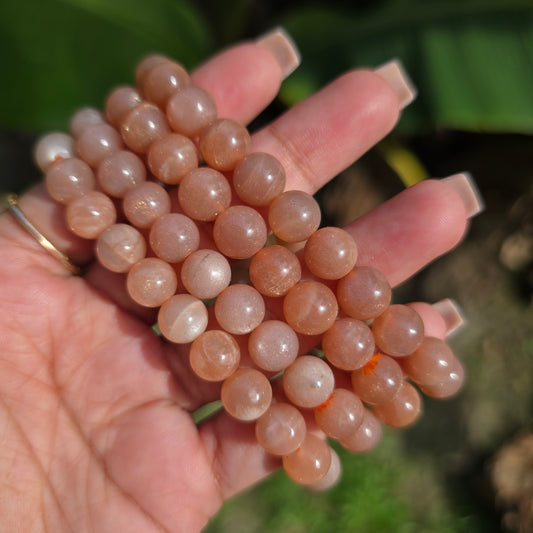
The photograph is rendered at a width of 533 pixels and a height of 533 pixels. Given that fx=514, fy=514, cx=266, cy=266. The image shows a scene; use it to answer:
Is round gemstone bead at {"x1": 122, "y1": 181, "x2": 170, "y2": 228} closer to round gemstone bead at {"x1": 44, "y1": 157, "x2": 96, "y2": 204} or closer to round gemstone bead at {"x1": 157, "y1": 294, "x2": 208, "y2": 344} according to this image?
round gemstone bead at {"x1": 44, "y1": 157, "x2": 96, "y2": 204}

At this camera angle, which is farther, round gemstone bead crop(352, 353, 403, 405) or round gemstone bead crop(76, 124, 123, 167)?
round gemstone bead crop(76, 124, 123, 167)

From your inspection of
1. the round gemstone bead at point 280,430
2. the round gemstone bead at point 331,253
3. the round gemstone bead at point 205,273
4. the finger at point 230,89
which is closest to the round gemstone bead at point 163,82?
the finger at point 230,89

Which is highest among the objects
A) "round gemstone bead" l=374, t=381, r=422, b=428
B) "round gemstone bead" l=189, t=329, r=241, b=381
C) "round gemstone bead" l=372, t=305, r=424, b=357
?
"round gemstone bead" l=189, t=329, r=241, b=381

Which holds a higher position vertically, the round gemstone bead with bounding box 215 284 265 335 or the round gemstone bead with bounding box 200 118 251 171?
the round gemstone bead with bounding box 200 118 251 171

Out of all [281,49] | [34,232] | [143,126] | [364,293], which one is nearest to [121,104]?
[143,126]

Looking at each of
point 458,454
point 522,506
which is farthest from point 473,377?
point 522,506

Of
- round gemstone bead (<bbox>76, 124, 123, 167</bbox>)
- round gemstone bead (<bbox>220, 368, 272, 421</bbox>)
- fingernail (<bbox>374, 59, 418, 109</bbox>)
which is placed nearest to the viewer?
round gemstone bead (<bbox>220, 368, 272, 421</bbox>)

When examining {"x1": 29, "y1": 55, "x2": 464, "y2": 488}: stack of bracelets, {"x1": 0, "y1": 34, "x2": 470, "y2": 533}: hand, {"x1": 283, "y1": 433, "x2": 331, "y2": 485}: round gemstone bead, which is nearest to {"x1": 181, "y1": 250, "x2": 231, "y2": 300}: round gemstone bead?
{"x1": 29, "y1": 55, "x2": 464, "y2": 488}: stack of bracelets

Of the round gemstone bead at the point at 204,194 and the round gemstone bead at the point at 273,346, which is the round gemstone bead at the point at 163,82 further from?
the round gemstone bead at the point at 273,346
